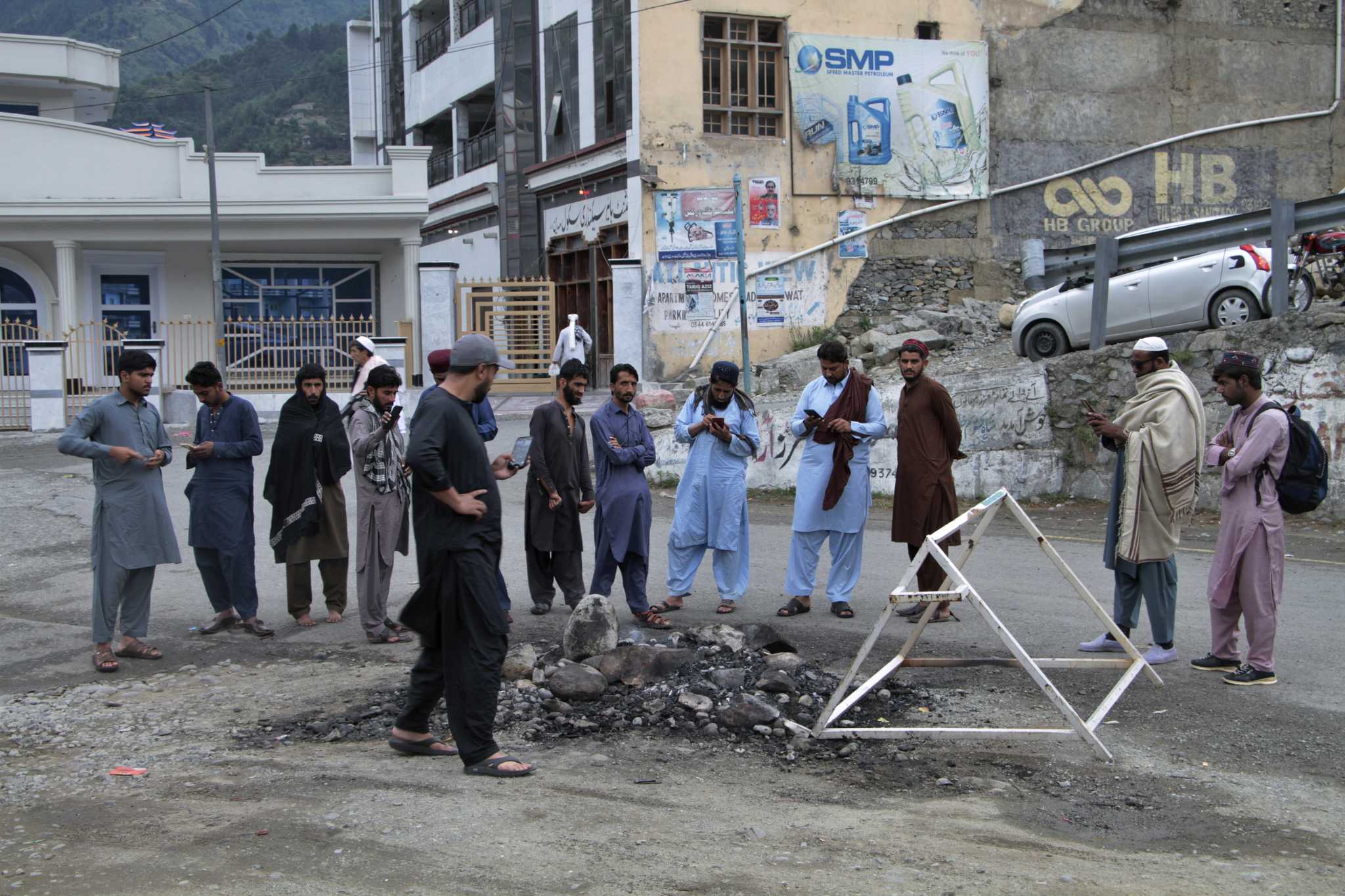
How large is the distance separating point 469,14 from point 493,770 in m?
28.3

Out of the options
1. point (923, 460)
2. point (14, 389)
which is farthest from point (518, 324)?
point (923, 460)

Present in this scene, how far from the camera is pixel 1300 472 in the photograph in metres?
5.96

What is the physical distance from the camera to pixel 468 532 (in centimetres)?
491

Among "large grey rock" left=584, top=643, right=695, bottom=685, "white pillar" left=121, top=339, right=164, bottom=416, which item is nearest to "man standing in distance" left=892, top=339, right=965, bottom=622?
"large grey rock" left=584, top=643, right=695, bottom=685

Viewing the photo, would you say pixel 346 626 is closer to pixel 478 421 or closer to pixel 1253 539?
pixel 478 421

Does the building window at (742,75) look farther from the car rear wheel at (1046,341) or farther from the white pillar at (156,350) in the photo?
the white pillar at (156,350)

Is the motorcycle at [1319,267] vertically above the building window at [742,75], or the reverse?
the building window at [742,75]

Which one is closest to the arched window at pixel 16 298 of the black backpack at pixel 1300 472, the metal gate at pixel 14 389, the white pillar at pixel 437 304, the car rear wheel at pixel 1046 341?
the metal gate at pixel 14 389

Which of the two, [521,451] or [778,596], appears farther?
[778,596]

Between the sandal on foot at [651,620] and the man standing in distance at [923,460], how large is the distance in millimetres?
1622

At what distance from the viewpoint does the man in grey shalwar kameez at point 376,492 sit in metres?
7.26

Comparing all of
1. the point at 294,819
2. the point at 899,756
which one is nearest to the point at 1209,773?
the point at 899,756

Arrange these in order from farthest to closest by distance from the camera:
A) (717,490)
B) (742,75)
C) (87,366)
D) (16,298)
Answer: (16,298) < (742,75) < (87,366) < (717,490)

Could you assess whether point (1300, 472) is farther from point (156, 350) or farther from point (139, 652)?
point (156, 350)
